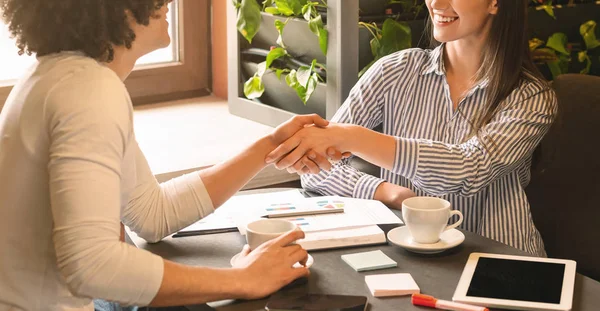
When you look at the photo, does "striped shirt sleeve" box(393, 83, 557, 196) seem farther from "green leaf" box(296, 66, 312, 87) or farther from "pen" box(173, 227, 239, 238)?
"green leaf" box(296, 66, 312, 87)

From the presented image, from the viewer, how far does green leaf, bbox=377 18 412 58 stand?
2.26 meters

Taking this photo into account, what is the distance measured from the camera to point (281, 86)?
252 cm

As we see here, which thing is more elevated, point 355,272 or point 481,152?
point 481,152

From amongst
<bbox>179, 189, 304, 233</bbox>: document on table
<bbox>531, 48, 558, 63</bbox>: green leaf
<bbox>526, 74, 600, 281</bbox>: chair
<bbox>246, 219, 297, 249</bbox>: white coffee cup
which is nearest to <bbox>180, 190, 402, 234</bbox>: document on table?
<bbox>179, 189, 304, 233</bbox>: document on table

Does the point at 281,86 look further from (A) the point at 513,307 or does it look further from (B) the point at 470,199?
(A) the point at 513,307

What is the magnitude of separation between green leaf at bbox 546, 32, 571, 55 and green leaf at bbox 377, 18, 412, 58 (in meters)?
0.75

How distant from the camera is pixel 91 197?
44.0 inches

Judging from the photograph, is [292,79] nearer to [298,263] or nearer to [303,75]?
[303,75]

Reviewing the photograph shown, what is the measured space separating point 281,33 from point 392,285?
4.35 feet

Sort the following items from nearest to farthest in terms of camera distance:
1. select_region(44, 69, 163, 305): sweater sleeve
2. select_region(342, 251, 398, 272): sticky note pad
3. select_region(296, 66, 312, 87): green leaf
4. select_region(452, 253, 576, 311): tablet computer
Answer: select_region(44, 69, 163, 305): sweater sleeve < select_region(452, 253, 576, 311): tablet computer < select_region(342, 251, 398, 272): sticky note pad < select_region(296, 66, 312, 87): green leaf

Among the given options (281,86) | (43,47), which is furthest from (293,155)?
(281,86)

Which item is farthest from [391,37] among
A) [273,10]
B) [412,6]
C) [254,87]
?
[254,87]

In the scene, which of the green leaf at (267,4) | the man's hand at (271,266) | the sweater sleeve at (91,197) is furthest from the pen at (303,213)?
the green leaf at (267,4)

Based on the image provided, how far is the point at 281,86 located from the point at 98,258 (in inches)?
57.3
